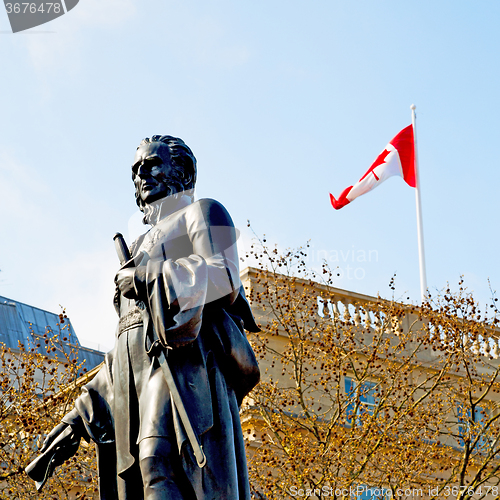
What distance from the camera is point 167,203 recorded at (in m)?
5.02

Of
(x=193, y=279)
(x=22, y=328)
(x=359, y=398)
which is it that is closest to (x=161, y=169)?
(x=193, y=279)

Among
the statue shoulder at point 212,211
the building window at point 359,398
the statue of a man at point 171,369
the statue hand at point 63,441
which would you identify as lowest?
the building window at point 359,398

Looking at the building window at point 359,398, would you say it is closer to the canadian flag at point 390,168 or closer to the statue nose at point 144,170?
the canadian flag at point 390,168

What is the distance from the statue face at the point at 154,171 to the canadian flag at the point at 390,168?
71.1ft

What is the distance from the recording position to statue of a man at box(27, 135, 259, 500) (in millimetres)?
4172

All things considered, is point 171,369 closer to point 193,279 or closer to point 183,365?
point 183,365

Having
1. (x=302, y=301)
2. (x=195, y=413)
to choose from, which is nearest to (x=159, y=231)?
(x=195, y=413)

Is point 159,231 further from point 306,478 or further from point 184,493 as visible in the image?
point 306,478

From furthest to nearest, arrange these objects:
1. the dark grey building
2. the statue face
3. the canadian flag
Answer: the dark grey building, the canadian flag, the statue face

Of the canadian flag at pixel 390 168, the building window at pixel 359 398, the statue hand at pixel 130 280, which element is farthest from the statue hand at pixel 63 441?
the canadian flag at pixel 390 168

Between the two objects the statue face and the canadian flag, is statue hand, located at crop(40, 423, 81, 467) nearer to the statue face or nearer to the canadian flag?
the statue face

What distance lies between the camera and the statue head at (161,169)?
16.4 feet

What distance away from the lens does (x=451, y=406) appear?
809 inches

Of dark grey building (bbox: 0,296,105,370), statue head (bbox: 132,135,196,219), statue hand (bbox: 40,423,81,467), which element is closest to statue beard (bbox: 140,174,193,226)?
statue head (bbox: 132,135,196,219)
